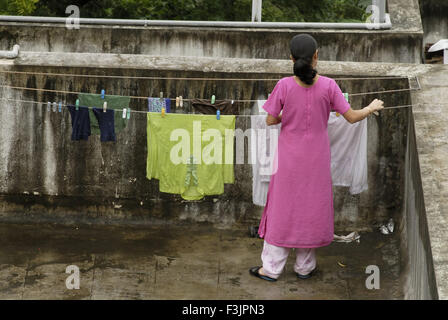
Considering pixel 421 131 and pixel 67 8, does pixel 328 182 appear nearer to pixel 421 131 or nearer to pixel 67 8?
pixel 421 131

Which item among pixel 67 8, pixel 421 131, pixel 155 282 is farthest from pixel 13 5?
pixel 421 131

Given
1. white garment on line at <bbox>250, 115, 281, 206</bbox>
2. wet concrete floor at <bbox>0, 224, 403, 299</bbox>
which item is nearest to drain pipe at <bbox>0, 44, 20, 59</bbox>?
wet concrete floor at <bbox>0, 224, 403, 299</bbox>

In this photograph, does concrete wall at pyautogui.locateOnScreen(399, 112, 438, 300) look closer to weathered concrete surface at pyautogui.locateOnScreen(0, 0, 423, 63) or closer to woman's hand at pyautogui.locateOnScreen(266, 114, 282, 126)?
woman's hand at pyautogui.locateOnScreen(266, 114, 282, 126)

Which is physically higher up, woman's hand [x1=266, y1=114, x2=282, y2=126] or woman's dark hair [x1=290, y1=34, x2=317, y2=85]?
woman's dark hair [x1=290, y1=34, x2=317, y2=85]

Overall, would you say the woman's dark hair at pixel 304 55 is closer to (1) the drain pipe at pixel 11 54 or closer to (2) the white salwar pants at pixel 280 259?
(2) the white salwar pants at pixel 280 259

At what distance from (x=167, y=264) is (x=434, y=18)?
8.90 m

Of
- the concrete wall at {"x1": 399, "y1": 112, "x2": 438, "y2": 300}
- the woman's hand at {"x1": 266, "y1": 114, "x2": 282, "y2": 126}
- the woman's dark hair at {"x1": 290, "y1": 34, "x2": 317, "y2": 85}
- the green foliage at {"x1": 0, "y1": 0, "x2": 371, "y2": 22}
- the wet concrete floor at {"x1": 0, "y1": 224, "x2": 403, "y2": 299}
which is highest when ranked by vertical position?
the green foliage at {"x1": 0, "y1": 0, "x2": 371, "y2": 22}

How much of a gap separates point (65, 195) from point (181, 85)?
156 cm

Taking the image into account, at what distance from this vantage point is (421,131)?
21.5 feet

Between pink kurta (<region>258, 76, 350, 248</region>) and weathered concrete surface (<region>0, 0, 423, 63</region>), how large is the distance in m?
3.93

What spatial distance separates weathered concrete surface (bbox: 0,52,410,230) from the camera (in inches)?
288

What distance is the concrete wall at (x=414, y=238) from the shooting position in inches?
216

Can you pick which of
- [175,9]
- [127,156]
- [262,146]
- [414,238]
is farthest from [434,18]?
[414,238]

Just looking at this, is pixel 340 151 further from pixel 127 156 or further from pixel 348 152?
pixel 127 156
